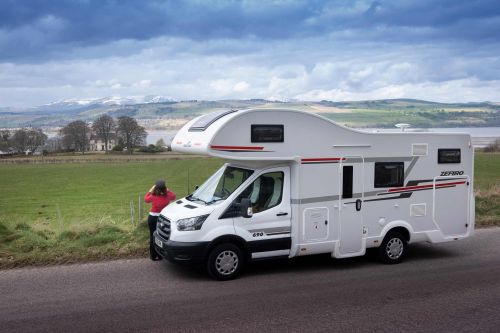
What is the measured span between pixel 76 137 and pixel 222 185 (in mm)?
98513

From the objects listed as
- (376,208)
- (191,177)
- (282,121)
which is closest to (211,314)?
(282,121)

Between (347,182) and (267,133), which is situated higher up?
(267,133)

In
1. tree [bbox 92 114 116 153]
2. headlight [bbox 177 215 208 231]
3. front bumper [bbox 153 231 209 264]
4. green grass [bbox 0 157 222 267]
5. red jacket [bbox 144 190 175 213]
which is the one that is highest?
tree [bbox 92 114 116 153]

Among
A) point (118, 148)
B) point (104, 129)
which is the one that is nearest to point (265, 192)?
point (118, 148)

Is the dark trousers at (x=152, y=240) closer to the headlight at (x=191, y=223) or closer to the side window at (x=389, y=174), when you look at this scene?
the headlight at (x=191, y=223)

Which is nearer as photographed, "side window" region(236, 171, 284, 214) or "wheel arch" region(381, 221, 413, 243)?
"side window" region(236, 171, 284, 214)

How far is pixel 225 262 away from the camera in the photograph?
849 centimetres

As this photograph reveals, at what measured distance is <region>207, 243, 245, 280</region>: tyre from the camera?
841 cm

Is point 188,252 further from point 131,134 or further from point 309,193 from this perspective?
point 131,134

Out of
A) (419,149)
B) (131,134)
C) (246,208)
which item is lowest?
(246,208)

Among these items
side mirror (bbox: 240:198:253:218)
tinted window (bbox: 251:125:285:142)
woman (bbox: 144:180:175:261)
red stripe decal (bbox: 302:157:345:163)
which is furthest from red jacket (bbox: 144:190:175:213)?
red stripe decal (bbox: 302:157:345:163)

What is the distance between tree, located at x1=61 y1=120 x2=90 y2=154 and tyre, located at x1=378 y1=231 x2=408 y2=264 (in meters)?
95.6

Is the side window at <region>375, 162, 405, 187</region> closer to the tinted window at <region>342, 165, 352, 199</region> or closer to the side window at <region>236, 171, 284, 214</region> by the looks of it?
the tinted window at <region>342, 165, 352, 199</region>

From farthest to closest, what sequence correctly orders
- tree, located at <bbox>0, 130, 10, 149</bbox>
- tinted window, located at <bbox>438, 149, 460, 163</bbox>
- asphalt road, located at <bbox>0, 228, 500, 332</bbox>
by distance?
tree, located at <bbox>0, 130, 10, 149</bbox> → tinted window, located at <bbox>438, 149, 460, 163</bbox> → asphalt road, located at <bbox>0, 228, 500, 332</bbox>
